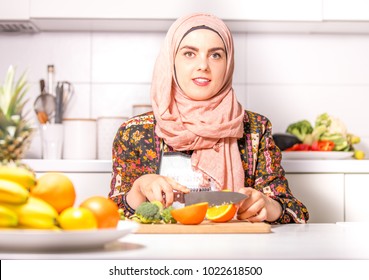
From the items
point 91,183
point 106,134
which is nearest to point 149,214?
point 91,183

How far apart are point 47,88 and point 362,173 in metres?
1.54

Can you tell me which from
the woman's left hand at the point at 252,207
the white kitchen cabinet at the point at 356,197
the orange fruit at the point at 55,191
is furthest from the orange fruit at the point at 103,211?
the white kitchen cabinet at the point at 356,197

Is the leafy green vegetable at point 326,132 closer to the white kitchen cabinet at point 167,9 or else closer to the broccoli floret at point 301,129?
the broccoli floret at point 301,129

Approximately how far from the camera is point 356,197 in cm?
263

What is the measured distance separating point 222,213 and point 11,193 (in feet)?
1.97

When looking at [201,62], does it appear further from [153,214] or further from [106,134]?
[106,134]

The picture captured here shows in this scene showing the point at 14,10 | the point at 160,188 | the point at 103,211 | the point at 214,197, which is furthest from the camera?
the point at 14,10

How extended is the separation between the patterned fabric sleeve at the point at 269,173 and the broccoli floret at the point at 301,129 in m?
0.79

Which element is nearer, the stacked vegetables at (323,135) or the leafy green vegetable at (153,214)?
the leafy green vegetable at (153,214)

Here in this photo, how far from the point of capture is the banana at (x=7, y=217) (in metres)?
0.82

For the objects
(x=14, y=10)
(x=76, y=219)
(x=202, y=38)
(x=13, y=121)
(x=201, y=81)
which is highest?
(x=14, y=10)

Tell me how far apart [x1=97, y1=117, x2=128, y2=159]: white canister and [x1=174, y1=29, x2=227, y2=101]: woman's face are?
0.97 metres

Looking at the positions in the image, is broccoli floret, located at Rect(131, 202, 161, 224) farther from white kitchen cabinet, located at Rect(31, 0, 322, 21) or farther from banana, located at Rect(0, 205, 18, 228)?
white kitchen cabinet, located at Rect(31, 0, 322, 21)
